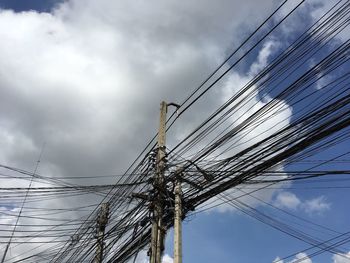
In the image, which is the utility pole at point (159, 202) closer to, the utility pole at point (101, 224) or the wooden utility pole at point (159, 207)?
the wooden utility pole at point (159, 207)

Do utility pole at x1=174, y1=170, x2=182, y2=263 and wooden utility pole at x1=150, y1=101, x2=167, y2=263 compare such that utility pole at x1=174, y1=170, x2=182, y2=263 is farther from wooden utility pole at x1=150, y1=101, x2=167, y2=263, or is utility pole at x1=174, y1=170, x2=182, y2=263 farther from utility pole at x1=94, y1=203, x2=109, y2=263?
utility pole at x1=94, y1=203, x2=109, y2=263

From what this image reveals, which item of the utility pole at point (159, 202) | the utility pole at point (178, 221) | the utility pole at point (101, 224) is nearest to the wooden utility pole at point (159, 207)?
the utility pole at point (159, 202)

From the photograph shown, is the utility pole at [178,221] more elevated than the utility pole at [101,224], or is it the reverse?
the utility pole at [101,224]

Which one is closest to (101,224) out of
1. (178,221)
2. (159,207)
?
(159,207)

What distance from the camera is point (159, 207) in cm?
1238

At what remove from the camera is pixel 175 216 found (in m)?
11.4

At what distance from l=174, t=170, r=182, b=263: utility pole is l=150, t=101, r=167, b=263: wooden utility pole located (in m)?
0.76

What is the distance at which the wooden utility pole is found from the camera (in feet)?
38.2

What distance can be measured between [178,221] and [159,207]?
1328 millimetres

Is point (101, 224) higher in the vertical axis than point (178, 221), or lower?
higher

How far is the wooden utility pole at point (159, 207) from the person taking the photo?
11642 millimetres

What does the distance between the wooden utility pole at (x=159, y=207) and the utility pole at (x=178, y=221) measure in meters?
0.76

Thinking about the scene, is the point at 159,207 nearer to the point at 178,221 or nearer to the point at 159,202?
the point at 159,202

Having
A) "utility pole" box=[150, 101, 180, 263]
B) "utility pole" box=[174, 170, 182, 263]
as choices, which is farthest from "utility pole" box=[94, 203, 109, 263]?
"utility pole" box=[174, 170, 182, 263]
